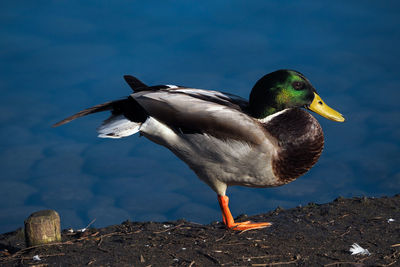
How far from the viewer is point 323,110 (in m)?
5.04

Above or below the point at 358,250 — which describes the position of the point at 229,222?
above

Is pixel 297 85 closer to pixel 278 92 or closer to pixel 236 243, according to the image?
pixel 278 92

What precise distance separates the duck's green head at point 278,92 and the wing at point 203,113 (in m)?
0.14

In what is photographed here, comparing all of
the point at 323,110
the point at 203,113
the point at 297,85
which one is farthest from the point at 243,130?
the point at 323,110

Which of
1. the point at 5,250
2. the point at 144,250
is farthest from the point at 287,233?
the point at 5,250

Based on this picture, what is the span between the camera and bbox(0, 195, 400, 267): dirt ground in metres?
4.61

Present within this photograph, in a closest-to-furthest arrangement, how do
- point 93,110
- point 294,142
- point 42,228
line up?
point 294,142, point 42,228, point 93,110

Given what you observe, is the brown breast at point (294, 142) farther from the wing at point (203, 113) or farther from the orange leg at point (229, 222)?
the orange leg at point (229, 222)

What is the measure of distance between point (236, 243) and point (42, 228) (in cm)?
163

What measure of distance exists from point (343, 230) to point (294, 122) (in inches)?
47.6

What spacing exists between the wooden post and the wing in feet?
3.98

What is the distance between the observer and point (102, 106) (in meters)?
5.25

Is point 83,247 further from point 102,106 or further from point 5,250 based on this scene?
point 102,106

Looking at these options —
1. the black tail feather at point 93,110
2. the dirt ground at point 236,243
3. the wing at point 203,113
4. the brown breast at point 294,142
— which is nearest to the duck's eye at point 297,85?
the brown breast at point 294,142
